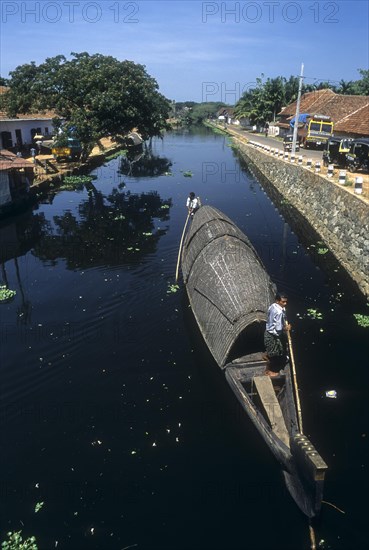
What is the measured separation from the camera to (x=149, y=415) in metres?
10.4

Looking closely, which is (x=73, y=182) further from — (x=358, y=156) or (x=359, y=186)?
(x=359, y=186)

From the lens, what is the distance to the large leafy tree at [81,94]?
41.0 m

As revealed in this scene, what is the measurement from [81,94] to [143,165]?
546 inches

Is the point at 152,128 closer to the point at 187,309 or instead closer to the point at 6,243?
the point at 6,243

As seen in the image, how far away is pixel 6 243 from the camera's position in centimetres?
2319

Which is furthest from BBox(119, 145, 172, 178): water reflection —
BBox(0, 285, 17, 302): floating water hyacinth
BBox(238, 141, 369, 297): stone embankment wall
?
BBox(0, 285, 17, 302): floating water hyacinth

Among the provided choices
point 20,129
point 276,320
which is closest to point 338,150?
point 276,320

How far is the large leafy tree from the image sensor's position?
4100cm

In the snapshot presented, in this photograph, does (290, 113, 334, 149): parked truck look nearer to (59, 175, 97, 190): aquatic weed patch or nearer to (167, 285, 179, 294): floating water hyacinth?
(59, 175, 97, 190): aquatic weed patch

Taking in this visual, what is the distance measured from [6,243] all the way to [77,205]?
9.81m

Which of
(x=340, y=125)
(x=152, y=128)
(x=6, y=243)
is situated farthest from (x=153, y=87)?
(x=6, y=243)

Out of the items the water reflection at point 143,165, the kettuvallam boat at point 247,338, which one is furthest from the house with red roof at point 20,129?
the kettuvallam boat at point 247,338

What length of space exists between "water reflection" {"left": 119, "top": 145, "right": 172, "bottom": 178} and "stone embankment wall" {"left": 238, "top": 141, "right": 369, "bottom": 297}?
58.7 ft

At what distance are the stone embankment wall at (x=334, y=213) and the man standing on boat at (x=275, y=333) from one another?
344 inches
